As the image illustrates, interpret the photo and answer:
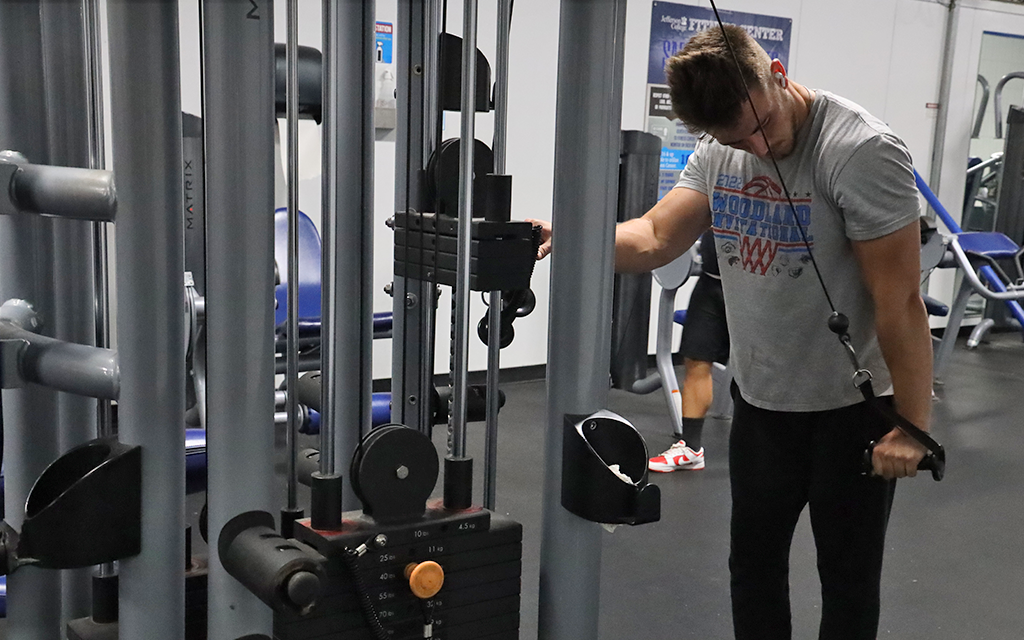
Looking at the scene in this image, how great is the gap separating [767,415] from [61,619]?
3.74ft

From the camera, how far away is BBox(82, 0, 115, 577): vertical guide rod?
110cm

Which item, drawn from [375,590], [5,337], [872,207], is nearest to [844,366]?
[872,207]

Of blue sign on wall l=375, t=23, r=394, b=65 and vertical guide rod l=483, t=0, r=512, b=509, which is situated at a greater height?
blue sign on wall l=375, t=23, r=394, b=65

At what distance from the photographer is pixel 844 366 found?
1.63 metres

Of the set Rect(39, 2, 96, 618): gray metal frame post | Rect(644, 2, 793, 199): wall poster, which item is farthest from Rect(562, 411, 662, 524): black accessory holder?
Rect(644, 2, 793, 199): wall poster

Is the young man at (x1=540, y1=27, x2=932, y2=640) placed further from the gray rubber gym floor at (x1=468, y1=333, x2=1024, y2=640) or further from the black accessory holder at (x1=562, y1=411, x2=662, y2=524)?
the gray rubber gym floor at (x1=468, y1=333, x2=1024, y2=640)

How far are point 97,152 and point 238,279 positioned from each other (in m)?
0.41

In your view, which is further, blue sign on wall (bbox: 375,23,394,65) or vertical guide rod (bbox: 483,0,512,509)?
blue sign on wall (bbox: 375,23,394,65)

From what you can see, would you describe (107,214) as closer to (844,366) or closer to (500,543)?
(500,543)

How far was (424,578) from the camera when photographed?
0.92 metres

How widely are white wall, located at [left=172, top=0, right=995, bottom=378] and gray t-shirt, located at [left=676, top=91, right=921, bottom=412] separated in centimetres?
249

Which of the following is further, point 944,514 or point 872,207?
point 944,514

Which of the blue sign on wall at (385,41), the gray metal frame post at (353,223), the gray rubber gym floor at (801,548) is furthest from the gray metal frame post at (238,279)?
the blue sign on wall at (385,41)

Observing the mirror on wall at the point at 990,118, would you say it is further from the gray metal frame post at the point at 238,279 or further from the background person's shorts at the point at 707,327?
the gray metal frame post at the point at 238,279
